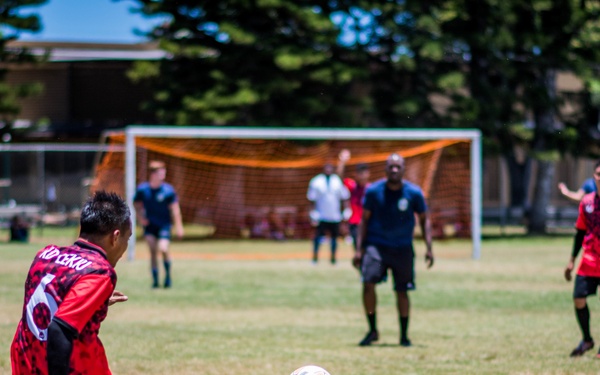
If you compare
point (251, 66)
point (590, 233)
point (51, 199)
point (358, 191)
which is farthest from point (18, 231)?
point (590, 233)

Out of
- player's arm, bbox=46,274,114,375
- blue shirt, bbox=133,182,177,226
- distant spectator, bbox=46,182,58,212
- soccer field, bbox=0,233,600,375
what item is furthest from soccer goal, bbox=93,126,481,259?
player's arm, bbox=46,274,114,375

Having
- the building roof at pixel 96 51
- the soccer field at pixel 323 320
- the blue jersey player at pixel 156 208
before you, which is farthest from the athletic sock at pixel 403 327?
the building roof at pixel 96 51

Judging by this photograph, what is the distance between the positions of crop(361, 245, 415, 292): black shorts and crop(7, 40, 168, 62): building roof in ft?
113

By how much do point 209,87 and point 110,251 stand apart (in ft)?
100

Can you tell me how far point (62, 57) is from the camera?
4722 cm

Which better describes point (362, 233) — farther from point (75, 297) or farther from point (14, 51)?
point (14, 51)

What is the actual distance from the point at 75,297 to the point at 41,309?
29cm

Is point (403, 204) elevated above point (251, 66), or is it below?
below

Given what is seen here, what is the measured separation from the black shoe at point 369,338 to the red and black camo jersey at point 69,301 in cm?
666

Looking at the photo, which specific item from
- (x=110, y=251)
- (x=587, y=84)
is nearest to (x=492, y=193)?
(x=587, y=84)

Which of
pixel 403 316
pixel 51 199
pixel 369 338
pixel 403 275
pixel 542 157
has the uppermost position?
pixel 542 157

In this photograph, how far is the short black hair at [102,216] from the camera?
491 centimetres

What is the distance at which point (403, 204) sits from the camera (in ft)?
37.4

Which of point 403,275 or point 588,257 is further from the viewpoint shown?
point 403,275
